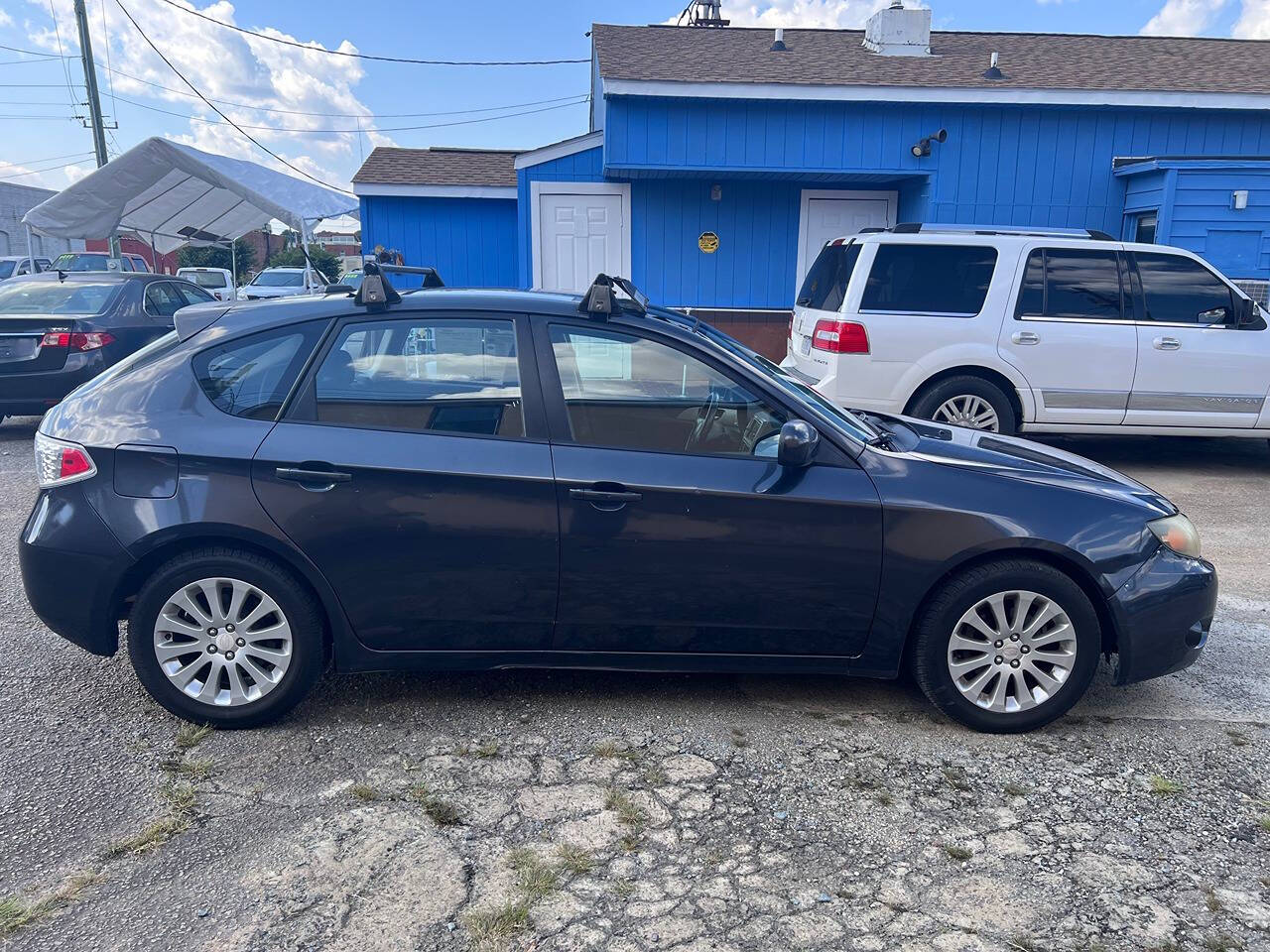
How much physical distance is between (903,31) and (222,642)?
496 inches

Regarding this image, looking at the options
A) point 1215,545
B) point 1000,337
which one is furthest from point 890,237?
point 1215,545

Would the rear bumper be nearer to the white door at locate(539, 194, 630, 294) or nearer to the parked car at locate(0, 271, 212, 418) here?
the parked car at locate(0, 271, 212, 418)

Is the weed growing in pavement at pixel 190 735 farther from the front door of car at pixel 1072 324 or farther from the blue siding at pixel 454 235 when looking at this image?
the blue siding at pixel 454 235

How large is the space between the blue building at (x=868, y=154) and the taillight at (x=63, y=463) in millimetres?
8671

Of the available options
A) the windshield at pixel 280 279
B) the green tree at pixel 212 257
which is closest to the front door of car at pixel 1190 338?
the windshield at pixel 280 279

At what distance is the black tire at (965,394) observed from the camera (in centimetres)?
759

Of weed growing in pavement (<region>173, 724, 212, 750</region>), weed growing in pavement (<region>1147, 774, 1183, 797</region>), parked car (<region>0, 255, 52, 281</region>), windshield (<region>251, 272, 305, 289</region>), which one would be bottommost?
weed growing in pavement (<region>1147, 774, 1183, 797</region>)

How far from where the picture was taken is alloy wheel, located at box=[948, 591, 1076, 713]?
354cm

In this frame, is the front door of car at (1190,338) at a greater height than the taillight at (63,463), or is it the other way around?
the front door of car at (1190,338)

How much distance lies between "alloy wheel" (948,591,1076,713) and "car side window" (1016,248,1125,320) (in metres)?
4.62

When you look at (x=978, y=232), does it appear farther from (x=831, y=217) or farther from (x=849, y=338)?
(x=831, y=217)

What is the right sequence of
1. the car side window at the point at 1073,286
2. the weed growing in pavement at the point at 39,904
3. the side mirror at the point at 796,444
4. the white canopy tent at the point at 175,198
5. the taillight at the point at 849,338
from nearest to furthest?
the weed growing in pavement at the point at 39,904
the side mirror at the point at 796,444
the taillight at the point at 849,338
the car side window at the point at 1073,286
the white canopy tent at the point at 175,198

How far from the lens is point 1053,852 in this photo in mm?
2898

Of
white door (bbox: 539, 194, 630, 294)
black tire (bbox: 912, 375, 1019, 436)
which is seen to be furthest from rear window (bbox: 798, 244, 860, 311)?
white door (bbox: 539, 194, 630, 294)
